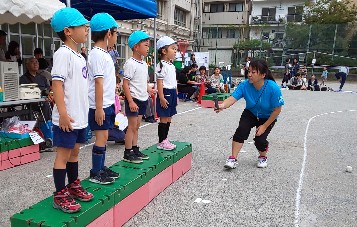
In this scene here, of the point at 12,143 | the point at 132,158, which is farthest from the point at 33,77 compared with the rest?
the point at 132,158

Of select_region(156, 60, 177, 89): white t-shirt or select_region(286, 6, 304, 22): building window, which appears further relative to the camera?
select_region(286, 6, 304, 22): building window

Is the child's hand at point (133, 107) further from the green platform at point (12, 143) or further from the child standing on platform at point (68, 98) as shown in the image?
the green platform at point (12, 143)

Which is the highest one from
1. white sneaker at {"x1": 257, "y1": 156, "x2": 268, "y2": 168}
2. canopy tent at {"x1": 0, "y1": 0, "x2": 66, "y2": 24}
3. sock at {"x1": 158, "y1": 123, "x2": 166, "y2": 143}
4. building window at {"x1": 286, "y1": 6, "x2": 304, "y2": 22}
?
building window at {"x1": 286, "y1": 6, "x2": 304, "y2": 22}

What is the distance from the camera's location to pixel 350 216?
3312 millimetres

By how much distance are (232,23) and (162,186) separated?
37.5m

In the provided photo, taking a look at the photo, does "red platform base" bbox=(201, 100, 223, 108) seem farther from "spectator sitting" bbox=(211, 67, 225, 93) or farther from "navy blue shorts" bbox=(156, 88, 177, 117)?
"navy blue shorts" bbox=(156, 88, 177, 117)

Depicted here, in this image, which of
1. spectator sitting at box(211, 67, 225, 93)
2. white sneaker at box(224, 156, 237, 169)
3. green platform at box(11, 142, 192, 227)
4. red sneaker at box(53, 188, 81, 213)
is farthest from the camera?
spectator sitting at box(211, 67, 225, 93)

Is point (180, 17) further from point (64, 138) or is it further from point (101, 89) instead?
point (64, 138)

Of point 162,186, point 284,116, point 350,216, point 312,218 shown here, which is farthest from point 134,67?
point 284,116

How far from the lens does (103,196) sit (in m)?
2.72

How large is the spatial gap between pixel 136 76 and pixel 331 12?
32.1m

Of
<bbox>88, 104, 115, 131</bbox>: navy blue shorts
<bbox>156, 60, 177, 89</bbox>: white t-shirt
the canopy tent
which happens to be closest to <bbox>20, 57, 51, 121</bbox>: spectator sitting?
the canopy tent

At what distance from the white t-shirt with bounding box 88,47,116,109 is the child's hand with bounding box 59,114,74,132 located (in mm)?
587

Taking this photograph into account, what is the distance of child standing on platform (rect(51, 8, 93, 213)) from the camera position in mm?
2506
